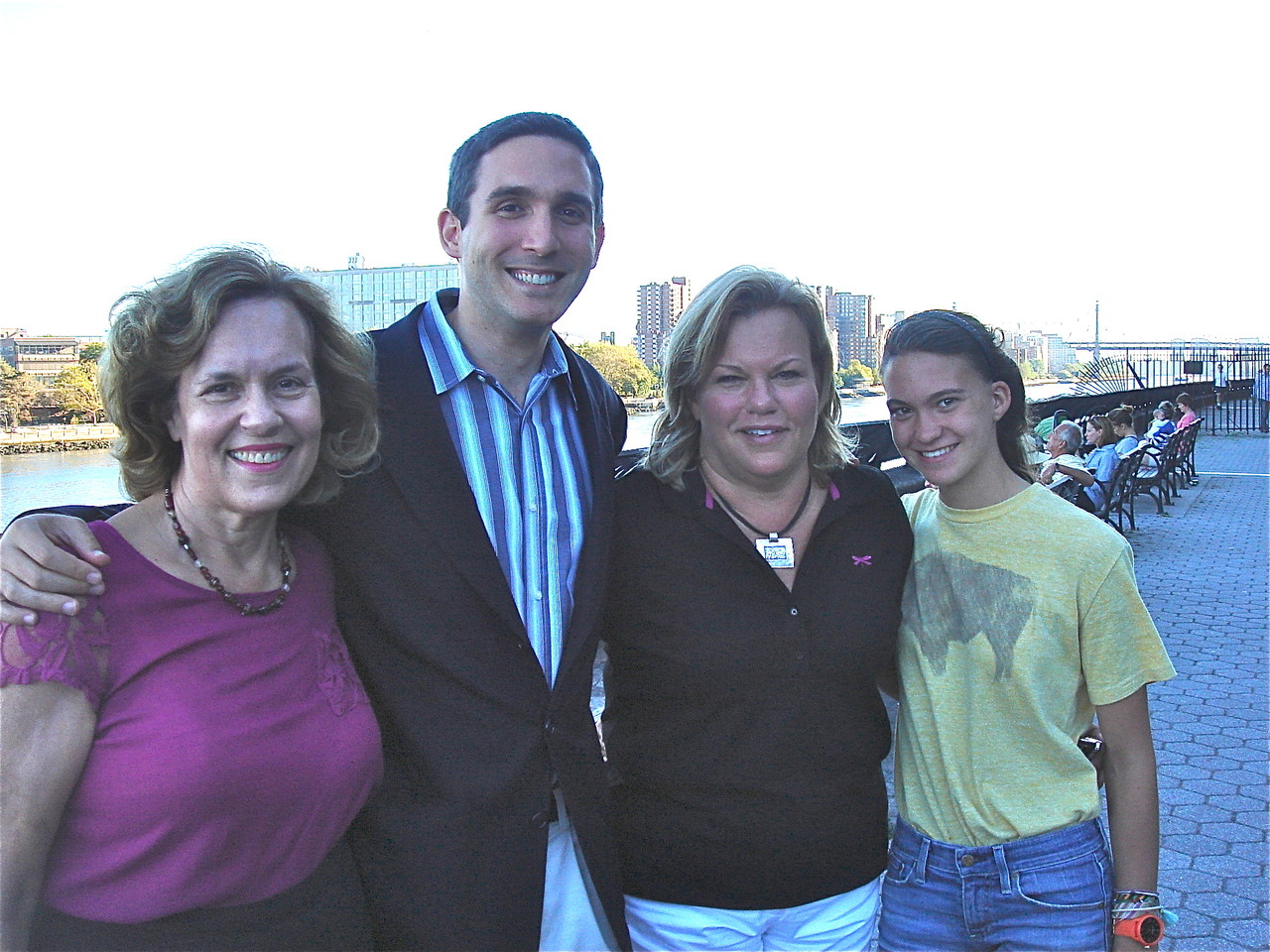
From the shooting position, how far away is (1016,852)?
2.01 m

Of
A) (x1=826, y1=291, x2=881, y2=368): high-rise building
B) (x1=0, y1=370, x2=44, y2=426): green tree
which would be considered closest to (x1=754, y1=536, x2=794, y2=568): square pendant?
(x1=0, y1=370, x2=44, y2=426): green tree

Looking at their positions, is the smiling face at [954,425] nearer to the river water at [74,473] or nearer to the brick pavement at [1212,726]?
the river water at [74,473]

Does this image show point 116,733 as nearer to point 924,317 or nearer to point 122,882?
point 122,882

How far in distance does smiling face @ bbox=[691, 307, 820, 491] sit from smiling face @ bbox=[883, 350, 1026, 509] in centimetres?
23

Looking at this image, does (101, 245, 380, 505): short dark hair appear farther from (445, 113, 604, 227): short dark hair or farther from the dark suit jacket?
(445, 113, 604, 227): short dark hair

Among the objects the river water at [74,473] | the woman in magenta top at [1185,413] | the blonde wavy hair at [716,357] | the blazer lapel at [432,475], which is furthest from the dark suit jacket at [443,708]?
the woman in magenta top at [1185,413]

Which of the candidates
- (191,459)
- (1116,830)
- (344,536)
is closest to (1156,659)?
(1116,830)

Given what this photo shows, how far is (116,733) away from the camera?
5.36 feet

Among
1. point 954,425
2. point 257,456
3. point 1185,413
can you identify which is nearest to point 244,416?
point 257,456

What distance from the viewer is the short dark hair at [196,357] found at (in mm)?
1812

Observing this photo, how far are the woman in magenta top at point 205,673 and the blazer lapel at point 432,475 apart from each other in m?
0.06

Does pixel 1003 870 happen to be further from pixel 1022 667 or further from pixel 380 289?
pixel 380 289

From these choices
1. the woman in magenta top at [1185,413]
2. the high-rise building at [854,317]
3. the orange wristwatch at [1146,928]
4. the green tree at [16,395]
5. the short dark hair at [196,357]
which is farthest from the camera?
the high-rise building at [854,317]

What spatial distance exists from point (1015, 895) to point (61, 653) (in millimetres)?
1893
